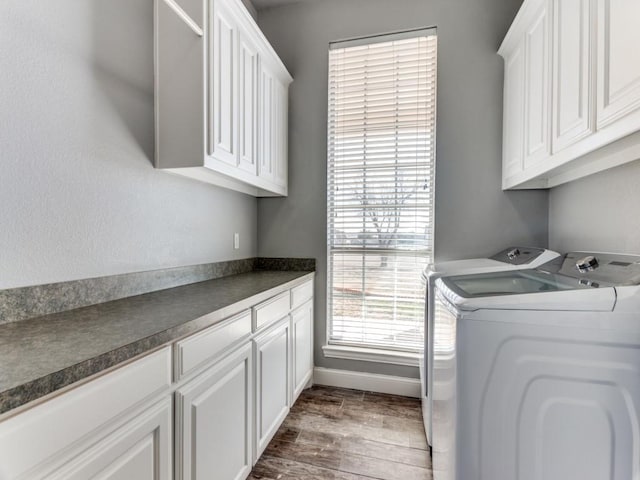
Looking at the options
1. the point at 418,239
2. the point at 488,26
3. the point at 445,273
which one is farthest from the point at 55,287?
the point at 488,26

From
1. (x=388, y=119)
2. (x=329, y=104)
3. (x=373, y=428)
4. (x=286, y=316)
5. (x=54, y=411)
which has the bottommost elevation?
(x=373, y=428)

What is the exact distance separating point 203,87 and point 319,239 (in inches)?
54.2

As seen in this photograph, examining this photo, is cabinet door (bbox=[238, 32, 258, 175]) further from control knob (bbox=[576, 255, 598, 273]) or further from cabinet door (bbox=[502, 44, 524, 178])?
control knob (bbox=[576, 255, 598, 273])

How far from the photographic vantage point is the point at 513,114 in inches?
77.1

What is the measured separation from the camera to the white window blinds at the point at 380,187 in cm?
232

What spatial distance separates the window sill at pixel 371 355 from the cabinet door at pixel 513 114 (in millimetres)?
1452

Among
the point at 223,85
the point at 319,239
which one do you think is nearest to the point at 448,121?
the point at 319,239

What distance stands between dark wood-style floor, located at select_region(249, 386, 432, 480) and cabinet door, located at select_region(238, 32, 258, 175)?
1599mm

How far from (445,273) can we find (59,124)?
5.82 ft

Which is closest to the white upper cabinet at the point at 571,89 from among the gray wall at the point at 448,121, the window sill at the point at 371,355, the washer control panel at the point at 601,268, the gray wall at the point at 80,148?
the gray wall at the point at 448,121

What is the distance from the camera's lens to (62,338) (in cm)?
83

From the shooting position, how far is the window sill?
7.64 ft

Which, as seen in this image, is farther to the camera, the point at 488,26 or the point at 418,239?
the point at 418,239

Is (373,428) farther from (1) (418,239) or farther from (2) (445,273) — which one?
(1) (418,239)
